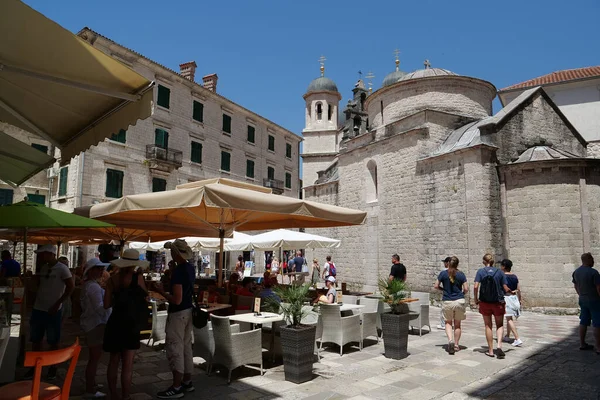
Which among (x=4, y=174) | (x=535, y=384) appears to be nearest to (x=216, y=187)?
(x=4, y=174)

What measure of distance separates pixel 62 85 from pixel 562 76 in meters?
30.0

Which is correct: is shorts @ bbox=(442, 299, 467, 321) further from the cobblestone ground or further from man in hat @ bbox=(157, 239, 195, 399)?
man in hat @ bbox=(157, 239, 195, 399)

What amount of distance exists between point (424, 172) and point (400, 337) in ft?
31.6

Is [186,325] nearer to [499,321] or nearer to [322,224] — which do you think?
[322,224]

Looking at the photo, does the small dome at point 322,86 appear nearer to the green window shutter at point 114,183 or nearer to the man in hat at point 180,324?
the green window shutter at point 114,183

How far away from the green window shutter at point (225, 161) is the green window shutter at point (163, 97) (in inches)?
216

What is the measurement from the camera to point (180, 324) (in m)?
4.67

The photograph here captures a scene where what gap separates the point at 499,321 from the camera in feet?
22.2

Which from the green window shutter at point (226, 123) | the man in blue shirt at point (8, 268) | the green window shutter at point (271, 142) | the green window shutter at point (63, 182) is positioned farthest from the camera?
the green window shutter at point (271, 142)

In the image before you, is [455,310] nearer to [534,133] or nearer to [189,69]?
[534,133]

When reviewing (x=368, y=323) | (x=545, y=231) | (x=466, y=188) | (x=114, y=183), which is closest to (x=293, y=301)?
(x=368, y=323)

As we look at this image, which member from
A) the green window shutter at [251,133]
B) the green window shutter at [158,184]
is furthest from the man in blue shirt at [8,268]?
the green window shutter at [251,133]

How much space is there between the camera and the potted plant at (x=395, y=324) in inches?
253

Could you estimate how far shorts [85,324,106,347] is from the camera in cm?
461
